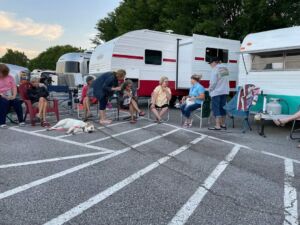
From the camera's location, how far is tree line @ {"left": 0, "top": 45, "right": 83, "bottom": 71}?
75700 millimetres

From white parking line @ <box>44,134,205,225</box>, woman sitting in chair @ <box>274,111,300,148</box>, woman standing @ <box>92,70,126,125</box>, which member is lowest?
white parking line @ <box>44,134,205,225</box>

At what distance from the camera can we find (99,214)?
312cm

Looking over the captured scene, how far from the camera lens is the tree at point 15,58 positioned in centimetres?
9103

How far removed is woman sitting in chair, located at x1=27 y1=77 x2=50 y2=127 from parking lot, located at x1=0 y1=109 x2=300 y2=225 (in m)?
1.32

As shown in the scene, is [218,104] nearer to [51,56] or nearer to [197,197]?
[197,197]

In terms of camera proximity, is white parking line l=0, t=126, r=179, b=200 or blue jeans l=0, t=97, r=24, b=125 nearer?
white parking line l=0, t=126, r=179, b=200

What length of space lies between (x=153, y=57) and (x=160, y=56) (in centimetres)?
31

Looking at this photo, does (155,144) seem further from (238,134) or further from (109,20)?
(109,20)

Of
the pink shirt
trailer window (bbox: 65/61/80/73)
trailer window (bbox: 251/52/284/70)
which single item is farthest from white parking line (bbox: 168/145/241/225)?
trailer window (bbox: 65/61/80/73)

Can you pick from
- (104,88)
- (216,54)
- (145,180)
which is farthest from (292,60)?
(145,180)

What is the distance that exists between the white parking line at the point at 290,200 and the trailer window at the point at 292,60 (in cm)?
400

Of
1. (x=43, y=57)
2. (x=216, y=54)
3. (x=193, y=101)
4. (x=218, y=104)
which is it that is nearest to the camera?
(x=218, y=104)

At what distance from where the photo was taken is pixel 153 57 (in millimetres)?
12727

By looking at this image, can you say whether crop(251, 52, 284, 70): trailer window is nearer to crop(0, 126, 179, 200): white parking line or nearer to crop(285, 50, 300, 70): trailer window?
crop(285, 50, 300, 70): trailer window
